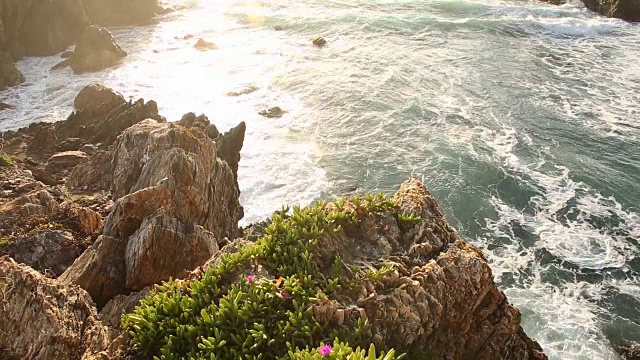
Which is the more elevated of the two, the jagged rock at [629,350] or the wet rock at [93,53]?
the wet rock at [93,53]

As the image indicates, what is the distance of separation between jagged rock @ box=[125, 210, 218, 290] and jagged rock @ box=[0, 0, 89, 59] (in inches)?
1552

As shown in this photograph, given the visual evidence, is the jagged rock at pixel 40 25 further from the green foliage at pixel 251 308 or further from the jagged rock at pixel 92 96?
the green foliage at pixel 251 308

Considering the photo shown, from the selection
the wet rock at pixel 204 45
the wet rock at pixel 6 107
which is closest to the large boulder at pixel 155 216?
the wet rock at pixel 6 107

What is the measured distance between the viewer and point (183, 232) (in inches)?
536

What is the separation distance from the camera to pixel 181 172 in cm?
1540

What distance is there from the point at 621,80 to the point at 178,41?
42.2 metres

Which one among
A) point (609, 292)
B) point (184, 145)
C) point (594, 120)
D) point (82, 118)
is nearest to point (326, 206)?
point (184, 145)

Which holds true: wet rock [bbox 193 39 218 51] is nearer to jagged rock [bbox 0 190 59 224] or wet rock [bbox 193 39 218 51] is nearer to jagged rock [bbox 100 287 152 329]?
jagged rock [bbox 0 190 59 224]

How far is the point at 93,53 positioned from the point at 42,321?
40.7 metres

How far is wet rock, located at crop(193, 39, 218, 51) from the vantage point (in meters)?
49.0

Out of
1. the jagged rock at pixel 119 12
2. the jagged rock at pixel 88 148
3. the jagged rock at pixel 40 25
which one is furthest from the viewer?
the jagged rock at pixel 119 12

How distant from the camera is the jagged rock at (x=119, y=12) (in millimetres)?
56344

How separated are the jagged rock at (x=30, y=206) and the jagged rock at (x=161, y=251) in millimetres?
5196

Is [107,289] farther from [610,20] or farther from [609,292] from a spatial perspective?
[610,20]
